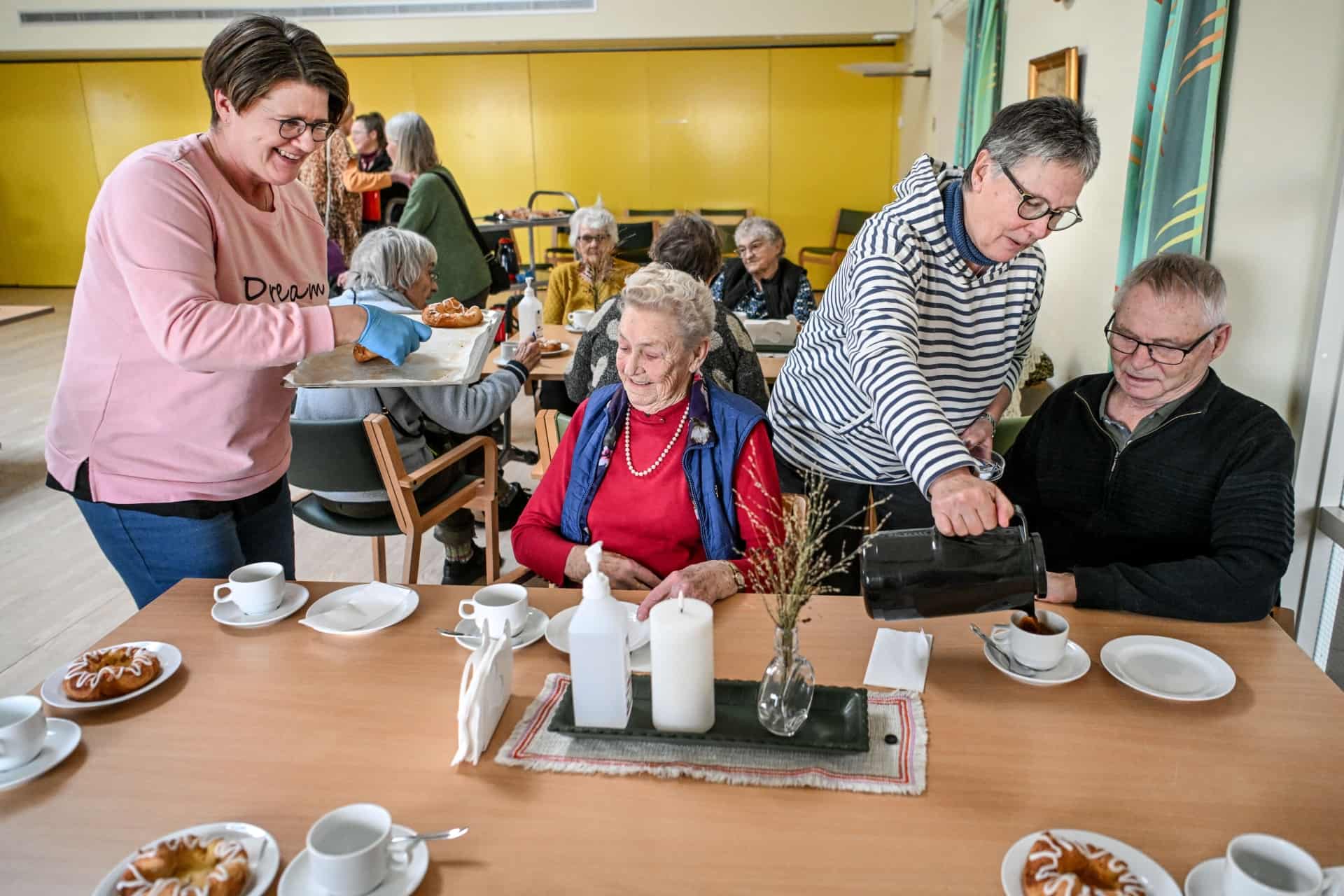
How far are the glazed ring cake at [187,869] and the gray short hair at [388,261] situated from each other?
2164 mm

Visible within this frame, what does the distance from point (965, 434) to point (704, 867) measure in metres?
1.20

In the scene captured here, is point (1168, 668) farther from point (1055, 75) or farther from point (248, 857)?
point (1055, 75)

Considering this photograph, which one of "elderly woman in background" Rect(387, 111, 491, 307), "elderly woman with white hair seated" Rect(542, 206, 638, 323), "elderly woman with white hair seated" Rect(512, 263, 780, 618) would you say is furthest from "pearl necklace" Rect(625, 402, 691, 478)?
"elderly woman in background" Rect(387, 111, 491, 307)

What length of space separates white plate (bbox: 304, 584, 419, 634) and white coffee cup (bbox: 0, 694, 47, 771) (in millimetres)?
409

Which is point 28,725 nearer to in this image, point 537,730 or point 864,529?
point 537,730

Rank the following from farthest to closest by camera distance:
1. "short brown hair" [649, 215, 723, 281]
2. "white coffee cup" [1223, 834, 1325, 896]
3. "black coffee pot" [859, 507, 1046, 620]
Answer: "short brown hair" [649, 215, 723, 281] < "black coffee pot" [859, 507, 1046, 620] < "white coffee cup" [1223, 834, 1325, 896]

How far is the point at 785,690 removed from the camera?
1.24m

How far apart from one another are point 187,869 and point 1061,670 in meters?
1.18

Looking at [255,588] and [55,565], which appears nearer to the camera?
[255,588]

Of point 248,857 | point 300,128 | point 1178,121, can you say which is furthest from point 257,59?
point 1178,121

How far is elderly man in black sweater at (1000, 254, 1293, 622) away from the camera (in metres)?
1.57

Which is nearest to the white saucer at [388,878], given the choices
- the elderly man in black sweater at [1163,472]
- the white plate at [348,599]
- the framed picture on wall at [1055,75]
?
the white plate at [348,599]

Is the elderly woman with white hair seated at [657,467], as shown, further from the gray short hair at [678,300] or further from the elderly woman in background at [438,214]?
the elderly woman in background at [438,214]

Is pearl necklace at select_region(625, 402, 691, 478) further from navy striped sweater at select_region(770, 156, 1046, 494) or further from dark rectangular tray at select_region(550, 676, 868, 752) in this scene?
dark rectangular tray at select_region(550, 676, 868, 752)
